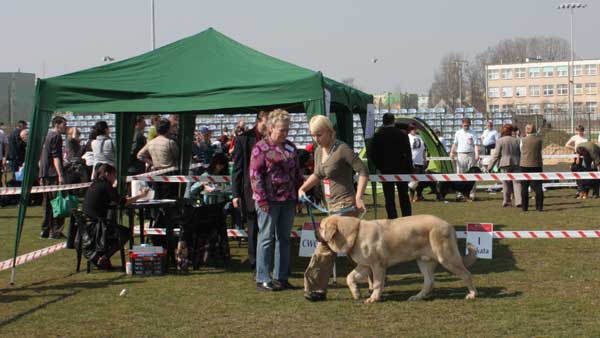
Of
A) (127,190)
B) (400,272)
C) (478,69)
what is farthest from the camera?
(478,69)

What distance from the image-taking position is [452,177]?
31.8 ft

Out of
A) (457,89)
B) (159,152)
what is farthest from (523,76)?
(159,152)

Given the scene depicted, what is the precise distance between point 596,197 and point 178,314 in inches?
528

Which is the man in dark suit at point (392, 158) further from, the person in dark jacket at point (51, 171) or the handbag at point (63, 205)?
the person in dark jacket at point (51, 171)

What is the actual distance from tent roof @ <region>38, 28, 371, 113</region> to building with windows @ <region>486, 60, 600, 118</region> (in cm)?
9964

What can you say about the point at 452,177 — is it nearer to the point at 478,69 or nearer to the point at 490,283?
the point at 490,283

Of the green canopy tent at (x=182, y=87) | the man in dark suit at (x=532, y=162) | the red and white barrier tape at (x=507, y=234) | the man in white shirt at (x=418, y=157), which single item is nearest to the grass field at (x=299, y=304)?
the red and white barrier tape at (x=507, y=234)

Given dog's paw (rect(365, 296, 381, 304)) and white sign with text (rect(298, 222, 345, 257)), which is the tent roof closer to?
white sign with text (rect(298, 222, 345, 257))

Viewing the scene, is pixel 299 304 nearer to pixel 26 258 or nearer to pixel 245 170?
pixel 245 170

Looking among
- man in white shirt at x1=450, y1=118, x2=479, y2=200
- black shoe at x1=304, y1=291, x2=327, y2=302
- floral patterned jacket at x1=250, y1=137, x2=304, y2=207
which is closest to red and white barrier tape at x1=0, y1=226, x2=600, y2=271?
floral patterned jacket at x1=250, y1=137, x2=304, y2=207

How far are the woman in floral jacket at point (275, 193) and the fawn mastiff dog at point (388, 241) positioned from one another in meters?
0.80

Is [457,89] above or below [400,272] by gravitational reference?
above

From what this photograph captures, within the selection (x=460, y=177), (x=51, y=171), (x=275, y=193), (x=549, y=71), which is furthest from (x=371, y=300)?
(x=549, y=71)

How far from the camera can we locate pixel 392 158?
10.9 m
